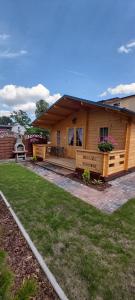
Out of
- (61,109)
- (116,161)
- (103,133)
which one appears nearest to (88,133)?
(103,133)

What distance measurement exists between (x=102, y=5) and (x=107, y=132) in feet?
19.3

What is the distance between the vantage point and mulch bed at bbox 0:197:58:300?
5.44ft

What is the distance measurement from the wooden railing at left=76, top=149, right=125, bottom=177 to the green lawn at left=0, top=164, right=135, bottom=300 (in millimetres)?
1657

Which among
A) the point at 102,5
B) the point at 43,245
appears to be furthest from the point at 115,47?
the point at 43,245

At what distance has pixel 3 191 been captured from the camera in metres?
4.54

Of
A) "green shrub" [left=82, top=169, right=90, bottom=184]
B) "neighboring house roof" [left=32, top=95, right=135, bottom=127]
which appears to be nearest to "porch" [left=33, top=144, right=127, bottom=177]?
"green shrub" [left=82, top=169, right=90, bottom=184]

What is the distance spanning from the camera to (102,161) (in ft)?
17.5

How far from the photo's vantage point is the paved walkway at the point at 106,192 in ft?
12.3

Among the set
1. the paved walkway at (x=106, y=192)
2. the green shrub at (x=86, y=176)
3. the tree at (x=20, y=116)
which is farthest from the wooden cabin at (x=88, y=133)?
the tree at (x=20, y=116)

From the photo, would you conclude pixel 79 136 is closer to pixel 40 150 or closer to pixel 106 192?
pixel 40 150

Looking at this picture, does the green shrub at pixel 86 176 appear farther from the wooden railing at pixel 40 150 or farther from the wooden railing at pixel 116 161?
the wooden railing at pixel 40 150

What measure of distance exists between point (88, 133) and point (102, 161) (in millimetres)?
3018

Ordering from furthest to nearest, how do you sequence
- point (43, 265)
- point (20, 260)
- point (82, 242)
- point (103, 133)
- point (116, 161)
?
point (103, 133)
point (116, 161)
point (82, 242)
point (20, 260)
point (43, 265)

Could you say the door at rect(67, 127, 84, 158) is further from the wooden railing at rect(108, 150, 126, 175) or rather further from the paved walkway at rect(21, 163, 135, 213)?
the paved walkway at rect(21, 163, 135, 213)
